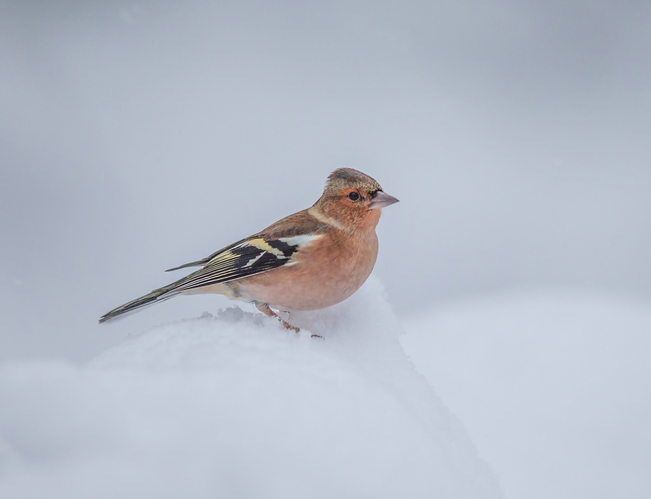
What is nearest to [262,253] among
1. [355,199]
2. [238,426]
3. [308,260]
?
[308,260]

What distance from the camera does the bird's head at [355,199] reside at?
5.30ft

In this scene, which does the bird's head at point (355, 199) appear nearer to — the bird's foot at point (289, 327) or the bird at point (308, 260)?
the bird at point (308, 260)

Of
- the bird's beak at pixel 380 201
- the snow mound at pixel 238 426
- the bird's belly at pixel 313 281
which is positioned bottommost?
the snow mound at pixel 238 426

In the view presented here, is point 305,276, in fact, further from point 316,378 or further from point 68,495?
point 68,495

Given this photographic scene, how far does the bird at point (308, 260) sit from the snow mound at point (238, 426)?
17 cm

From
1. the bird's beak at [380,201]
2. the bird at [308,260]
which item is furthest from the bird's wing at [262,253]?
the bird's beak at [380,201]

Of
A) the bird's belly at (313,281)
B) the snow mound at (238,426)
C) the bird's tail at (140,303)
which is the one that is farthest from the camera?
the bird's tail at (140,303)

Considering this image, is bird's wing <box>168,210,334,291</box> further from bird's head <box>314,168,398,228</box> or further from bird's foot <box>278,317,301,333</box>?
bird's foot <box>278,317,301,333</box>

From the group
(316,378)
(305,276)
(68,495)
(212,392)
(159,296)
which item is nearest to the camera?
(68,495)

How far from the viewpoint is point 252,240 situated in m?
1.74

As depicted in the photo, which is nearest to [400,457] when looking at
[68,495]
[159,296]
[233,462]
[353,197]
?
[233,462]

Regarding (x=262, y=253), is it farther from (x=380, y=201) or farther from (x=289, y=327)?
(x=380, y=201)

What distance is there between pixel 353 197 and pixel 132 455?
0.98m

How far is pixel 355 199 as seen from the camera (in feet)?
5.36
